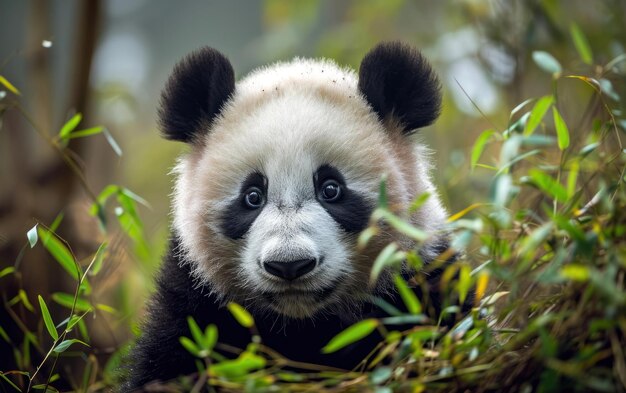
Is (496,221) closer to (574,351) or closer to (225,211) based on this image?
(574,351)

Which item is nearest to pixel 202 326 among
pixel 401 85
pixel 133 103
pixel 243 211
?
pixel 243 211

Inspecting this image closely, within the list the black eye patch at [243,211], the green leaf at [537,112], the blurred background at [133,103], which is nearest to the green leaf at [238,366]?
the black eye patch at [243,211]

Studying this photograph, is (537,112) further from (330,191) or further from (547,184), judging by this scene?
(330,191)

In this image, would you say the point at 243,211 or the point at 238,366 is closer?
the point at 238,366

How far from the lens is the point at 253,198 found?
3.05 meters

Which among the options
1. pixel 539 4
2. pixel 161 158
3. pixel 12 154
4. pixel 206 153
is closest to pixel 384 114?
pixel 206 153

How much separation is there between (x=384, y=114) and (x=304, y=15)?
116 inches

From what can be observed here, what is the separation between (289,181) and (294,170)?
47mm

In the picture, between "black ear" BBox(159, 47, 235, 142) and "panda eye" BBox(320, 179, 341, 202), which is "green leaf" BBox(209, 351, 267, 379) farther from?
"black ear" BBox(159, 47, 235, 142)

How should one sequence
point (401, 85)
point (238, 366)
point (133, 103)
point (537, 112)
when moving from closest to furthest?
point (238, 366), point (537, 112), point (401, 85), point (133, 103)

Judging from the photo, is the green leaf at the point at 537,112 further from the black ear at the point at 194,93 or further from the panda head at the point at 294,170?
the black ear at the point at 194,93

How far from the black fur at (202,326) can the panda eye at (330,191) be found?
0.47 meters

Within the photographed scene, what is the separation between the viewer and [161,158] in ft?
28.0

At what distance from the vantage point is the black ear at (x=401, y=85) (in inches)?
128
